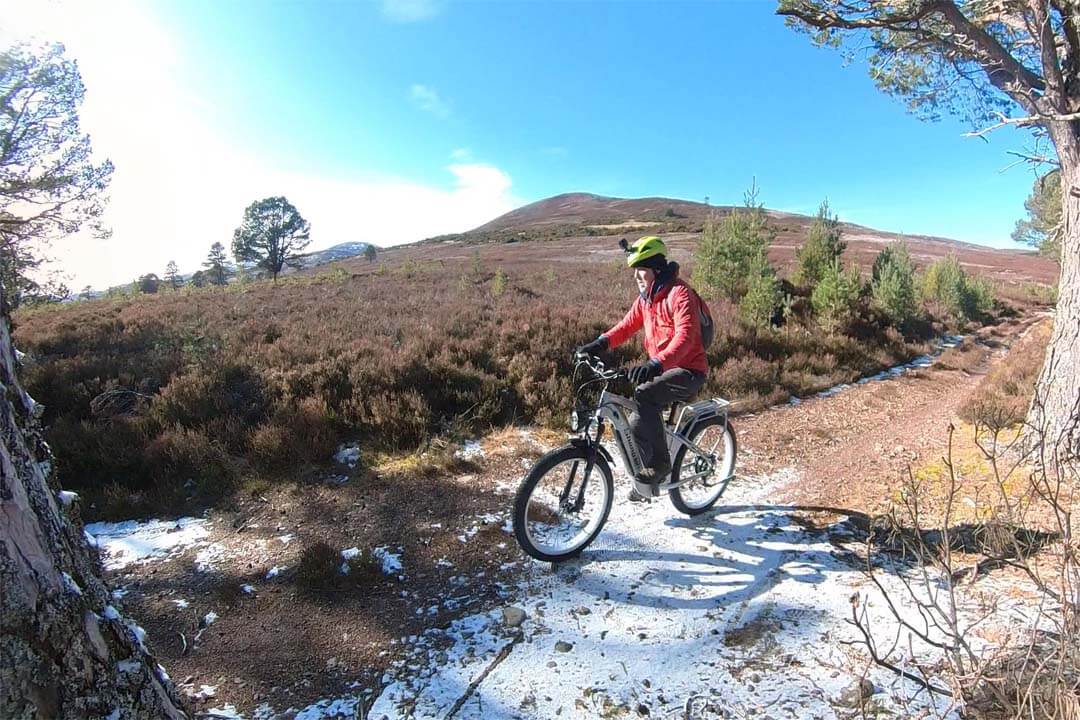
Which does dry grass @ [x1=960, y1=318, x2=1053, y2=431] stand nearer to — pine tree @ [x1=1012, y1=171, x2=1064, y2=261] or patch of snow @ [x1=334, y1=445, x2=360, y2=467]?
pine tree @ [x1=1012, y1=171, x2=1064, y2=261]

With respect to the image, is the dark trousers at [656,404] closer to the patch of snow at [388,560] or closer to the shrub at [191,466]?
the patch of snow at [388,560]

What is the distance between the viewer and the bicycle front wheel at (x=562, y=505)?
11.4 feet

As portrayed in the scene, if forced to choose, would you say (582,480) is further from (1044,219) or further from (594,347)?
(1044,219)

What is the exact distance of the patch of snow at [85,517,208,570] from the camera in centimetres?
400

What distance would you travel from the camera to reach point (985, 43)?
4520 mm

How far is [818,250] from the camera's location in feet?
45.8

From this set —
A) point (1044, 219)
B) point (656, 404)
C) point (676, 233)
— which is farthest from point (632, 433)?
point (676, 233)

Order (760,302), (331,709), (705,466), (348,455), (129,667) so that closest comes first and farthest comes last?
(129,667) < (331,709) < (705,466) < (348,455) < (760,302)

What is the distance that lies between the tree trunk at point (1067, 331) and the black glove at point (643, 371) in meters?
3.39

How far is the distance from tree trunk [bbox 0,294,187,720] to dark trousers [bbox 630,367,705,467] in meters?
3.01

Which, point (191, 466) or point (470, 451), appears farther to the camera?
point (470, 451)

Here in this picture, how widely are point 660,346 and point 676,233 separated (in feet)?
153

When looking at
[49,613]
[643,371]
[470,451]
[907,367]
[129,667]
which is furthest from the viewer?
[907,367]

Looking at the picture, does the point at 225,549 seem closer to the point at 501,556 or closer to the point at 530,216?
the point at 501,556
